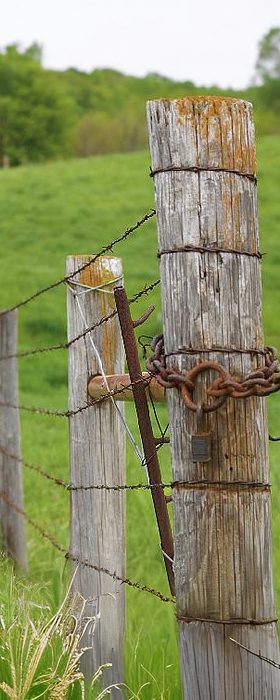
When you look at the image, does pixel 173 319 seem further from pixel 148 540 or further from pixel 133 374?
pixel 148 540

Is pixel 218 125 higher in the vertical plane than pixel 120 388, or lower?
higher

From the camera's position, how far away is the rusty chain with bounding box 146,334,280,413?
8.04 ft

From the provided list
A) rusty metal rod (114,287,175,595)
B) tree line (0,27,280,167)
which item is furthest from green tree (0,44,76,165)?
rusty metal rod (114,287,175,595)

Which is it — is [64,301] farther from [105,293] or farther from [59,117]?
[59,117]

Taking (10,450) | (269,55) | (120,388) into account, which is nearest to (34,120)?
(269,55)

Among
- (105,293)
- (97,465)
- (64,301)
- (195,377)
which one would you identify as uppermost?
(64,301)

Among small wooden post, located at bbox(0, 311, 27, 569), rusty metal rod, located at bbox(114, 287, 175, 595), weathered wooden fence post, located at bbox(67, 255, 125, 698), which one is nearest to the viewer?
rusty metal rod, located at bbox(114, 287, 175, 595)

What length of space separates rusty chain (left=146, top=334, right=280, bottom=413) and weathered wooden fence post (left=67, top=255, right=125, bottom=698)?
1.33m

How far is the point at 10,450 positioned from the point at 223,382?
4588mm

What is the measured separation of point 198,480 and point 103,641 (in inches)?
60.1

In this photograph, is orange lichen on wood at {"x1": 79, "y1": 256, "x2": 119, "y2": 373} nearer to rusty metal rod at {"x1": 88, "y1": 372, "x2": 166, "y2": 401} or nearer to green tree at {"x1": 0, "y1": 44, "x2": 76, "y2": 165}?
rusty metal rod at {"x1": 88, "y1": 372, "x2": 166, "y2": 401}

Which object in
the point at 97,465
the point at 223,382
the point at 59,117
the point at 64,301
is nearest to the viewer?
the point at 223,382

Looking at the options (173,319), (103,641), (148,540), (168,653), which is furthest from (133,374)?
→ (148,540)

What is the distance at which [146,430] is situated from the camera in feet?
9.86
